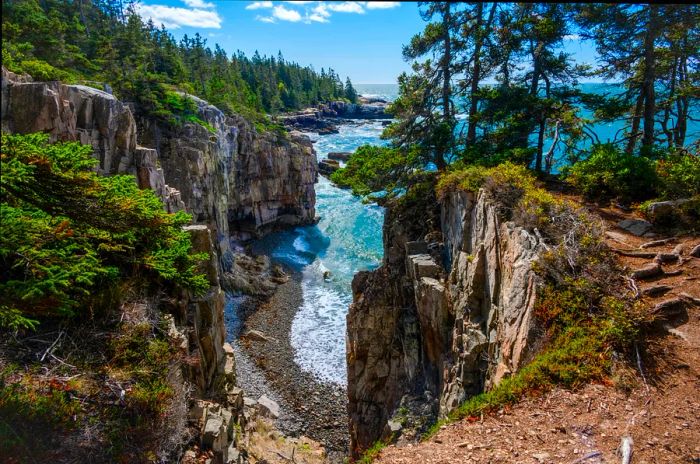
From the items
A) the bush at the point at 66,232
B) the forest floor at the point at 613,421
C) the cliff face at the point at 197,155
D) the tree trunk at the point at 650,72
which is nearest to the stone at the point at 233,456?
the forest floor at the point at 613,421

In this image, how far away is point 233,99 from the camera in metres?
65.9

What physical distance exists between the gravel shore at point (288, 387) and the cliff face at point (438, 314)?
7.51 ft

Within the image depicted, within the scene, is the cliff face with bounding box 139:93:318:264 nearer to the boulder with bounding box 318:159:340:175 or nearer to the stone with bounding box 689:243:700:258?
the boulder with bounding box 318:159:340:175

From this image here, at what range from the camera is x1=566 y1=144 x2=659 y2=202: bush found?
14211mm

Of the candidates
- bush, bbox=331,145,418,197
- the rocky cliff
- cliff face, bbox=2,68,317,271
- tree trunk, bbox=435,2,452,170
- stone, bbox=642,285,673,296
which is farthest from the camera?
cliff face, bbox=2,68,317,271

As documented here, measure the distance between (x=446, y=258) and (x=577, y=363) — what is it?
30.7ft

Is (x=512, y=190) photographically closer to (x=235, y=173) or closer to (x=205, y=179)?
(x=205, y=179)

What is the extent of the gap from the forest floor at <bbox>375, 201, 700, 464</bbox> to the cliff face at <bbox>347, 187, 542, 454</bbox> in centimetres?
194

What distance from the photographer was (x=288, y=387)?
973 inches

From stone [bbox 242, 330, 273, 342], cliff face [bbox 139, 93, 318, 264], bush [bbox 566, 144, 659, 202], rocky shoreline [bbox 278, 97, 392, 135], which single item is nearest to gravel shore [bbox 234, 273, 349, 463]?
stone [bbox 242, 330, 273, 342]

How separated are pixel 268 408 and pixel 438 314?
11.6 m

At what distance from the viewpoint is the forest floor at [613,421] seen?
7352mm

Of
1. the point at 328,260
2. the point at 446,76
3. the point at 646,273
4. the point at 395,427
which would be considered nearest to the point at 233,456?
the point at 395,427

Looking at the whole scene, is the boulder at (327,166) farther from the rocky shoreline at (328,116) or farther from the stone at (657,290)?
the stone at (657,290)
